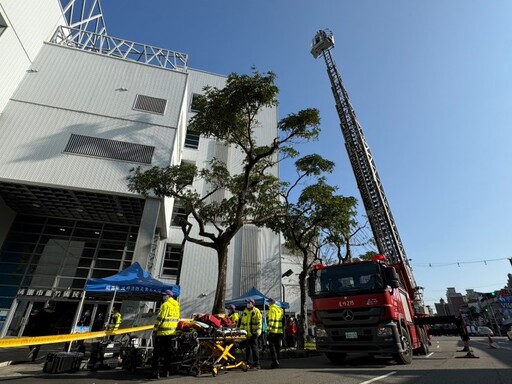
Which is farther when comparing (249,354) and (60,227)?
(60,227)

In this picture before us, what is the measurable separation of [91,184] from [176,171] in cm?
537

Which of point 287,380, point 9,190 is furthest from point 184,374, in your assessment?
point 9,190

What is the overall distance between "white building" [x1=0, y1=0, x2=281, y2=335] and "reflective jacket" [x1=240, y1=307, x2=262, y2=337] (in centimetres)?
986

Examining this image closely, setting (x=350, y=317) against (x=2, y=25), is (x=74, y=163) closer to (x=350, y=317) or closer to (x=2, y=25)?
(x=2, y=25)

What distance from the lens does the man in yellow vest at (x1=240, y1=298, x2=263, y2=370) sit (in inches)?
299

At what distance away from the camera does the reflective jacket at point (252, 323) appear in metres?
7.57

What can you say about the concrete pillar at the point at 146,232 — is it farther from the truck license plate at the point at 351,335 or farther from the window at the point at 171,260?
the truck license plate at the point at 351,335

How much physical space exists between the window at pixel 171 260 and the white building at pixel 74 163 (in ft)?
0.25

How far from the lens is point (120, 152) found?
17.6 meters

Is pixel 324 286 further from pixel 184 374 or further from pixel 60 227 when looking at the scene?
pixel 60 227

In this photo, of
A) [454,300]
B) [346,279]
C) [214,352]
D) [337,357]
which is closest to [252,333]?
[214,352]

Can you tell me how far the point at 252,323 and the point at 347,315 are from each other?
2562 mm

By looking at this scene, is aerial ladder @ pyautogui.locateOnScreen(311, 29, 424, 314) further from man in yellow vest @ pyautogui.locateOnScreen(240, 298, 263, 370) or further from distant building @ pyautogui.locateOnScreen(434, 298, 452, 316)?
distant building @ pyautogui.locateOnScreen(434, 298, 452, 316)

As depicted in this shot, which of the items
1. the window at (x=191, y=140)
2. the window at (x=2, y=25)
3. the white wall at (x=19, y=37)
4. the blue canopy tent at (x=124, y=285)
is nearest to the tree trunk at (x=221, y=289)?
the blue canopy tent at (x=124, y=285)
